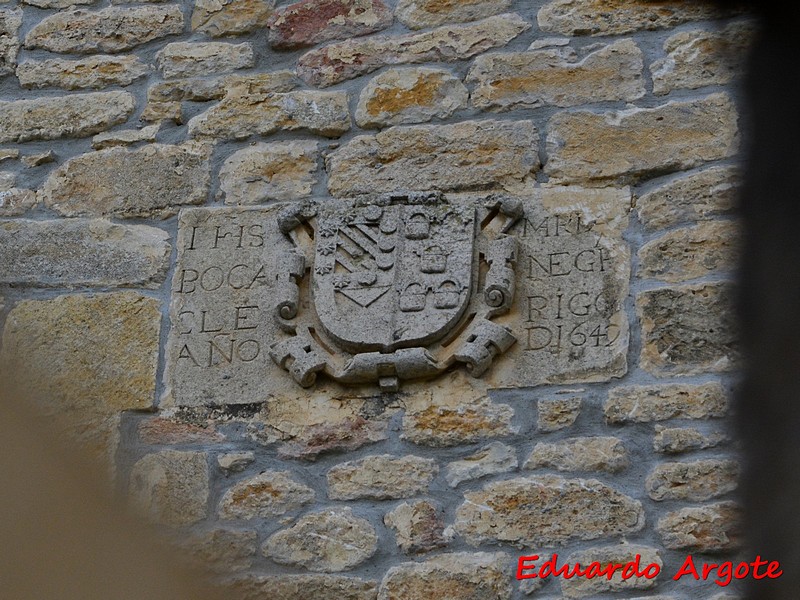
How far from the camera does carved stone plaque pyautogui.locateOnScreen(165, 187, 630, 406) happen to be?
360cm

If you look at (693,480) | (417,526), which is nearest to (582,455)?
(693,480)

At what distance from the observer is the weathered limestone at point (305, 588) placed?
3.36 metres

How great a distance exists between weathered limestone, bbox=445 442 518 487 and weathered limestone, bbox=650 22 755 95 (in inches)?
41.4

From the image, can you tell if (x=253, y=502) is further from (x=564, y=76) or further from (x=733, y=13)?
(x=733, y=13)

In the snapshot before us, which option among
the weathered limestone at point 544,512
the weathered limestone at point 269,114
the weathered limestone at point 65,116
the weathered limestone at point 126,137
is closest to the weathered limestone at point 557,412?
the weathered limestone at point 544,512

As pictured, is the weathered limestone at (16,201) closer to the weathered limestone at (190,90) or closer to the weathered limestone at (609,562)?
the weathered limestone at (190,90)

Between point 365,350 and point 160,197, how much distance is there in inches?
31.4

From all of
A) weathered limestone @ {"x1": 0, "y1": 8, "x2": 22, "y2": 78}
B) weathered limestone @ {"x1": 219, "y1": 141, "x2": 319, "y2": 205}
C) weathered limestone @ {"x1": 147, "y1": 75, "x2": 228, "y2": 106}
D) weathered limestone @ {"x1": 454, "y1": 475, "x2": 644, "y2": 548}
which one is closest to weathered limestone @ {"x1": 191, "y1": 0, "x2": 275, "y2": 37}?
weathered limestone @ {"x1": 147, "y1": 75, "x2": 228, "y2": 106}

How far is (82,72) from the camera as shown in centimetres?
439

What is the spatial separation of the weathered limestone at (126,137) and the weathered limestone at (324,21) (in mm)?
409

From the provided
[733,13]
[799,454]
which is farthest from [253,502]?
[733,13]

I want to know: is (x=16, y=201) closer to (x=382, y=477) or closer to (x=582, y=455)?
(x=382, y=477)

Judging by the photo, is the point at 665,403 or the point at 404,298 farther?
the point at 404,298

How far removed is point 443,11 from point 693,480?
1.53m
